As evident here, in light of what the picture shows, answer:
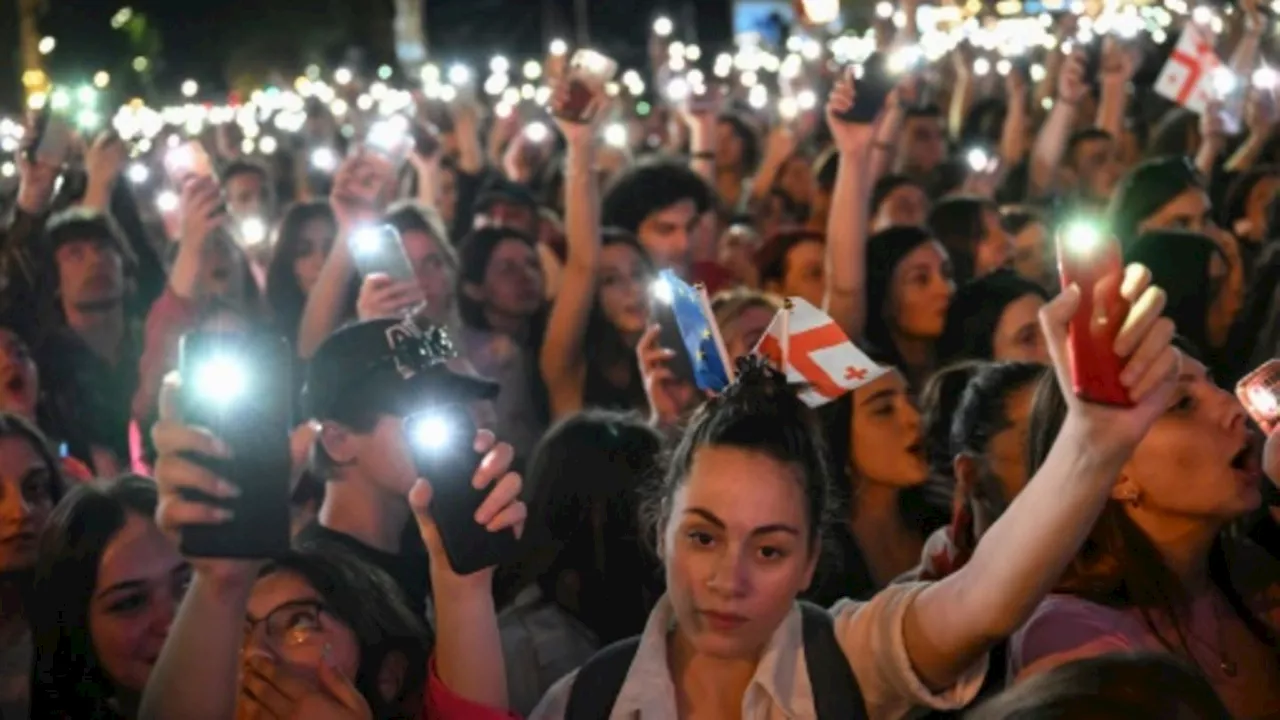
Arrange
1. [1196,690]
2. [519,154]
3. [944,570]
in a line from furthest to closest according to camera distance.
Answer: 1. [519,154]
2. [944,570]
3. [1196,690]

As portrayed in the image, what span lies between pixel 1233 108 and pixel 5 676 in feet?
21.5

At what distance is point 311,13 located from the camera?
27656 mm

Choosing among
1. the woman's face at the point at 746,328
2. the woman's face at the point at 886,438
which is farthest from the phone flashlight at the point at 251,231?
the woman's face at the point at 886,438

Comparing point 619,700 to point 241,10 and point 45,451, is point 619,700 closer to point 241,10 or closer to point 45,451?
point 45,451

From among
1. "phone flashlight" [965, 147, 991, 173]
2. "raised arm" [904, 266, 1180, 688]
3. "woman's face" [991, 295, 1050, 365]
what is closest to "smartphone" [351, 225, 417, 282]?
"woman's face" [991, 295, 1050, 365]

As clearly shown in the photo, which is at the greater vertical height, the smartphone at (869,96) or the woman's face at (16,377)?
the smartphone at (869,96)

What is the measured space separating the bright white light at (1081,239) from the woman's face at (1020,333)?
284 centimetres

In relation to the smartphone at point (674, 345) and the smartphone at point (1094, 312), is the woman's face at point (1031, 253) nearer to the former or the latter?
the smartphone at point (674, 345)

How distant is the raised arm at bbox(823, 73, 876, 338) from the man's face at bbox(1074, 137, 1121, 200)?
388 cm

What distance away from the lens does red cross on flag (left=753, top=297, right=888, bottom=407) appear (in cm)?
292

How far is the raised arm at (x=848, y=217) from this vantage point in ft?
15.6

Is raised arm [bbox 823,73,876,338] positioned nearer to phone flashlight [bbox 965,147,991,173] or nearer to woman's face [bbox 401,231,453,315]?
woman's face [bbox 401,231,453,315]

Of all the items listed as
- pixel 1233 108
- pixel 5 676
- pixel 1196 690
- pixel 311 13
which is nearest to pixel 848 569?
pixel 5 676

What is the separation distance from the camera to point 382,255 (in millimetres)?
4508
